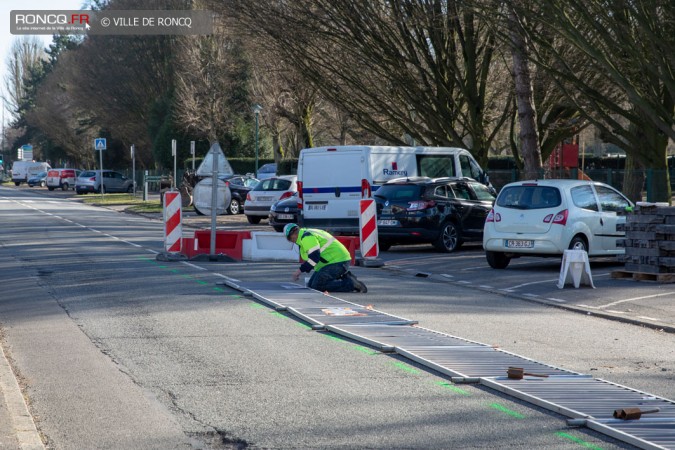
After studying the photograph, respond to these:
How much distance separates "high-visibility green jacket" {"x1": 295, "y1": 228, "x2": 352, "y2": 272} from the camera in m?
14.5

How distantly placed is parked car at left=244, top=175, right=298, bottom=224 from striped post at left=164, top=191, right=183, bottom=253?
45.2 ft

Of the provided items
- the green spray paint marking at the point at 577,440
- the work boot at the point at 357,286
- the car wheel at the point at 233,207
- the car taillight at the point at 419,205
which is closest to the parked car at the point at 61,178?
the car wheel at the point at 233,207

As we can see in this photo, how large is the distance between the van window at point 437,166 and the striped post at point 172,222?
7.92m

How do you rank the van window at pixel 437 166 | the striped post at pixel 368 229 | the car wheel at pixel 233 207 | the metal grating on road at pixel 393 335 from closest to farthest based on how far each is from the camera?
1. the metal grating on road at pixel 393 335
2. the striped post at pixel 368 229
3. the van window at pixel 437 166
4. the car wheel at pixel 233 207

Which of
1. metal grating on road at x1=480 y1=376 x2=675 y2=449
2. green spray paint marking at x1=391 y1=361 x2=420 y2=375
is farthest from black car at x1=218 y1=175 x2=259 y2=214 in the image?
metal grating on road at x1=480 y1=376 x2=675 y2=449

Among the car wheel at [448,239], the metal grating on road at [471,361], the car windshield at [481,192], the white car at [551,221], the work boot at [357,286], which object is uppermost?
the car windshield at [481,192]

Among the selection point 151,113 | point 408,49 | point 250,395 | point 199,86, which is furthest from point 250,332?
point 151,113

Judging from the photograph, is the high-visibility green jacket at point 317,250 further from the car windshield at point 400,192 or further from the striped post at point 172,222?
the car windshield at point 400,192

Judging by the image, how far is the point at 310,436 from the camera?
6832 mm

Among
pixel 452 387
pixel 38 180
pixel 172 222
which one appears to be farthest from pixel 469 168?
pixel 38 180

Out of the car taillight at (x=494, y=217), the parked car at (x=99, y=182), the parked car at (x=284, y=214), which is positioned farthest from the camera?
the parked car at (x=99, y=182)

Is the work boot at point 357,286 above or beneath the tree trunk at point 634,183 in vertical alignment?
beneath

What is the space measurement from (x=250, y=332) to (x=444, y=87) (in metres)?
22.4

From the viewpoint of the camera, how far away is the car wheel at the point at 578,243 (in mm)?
18594
